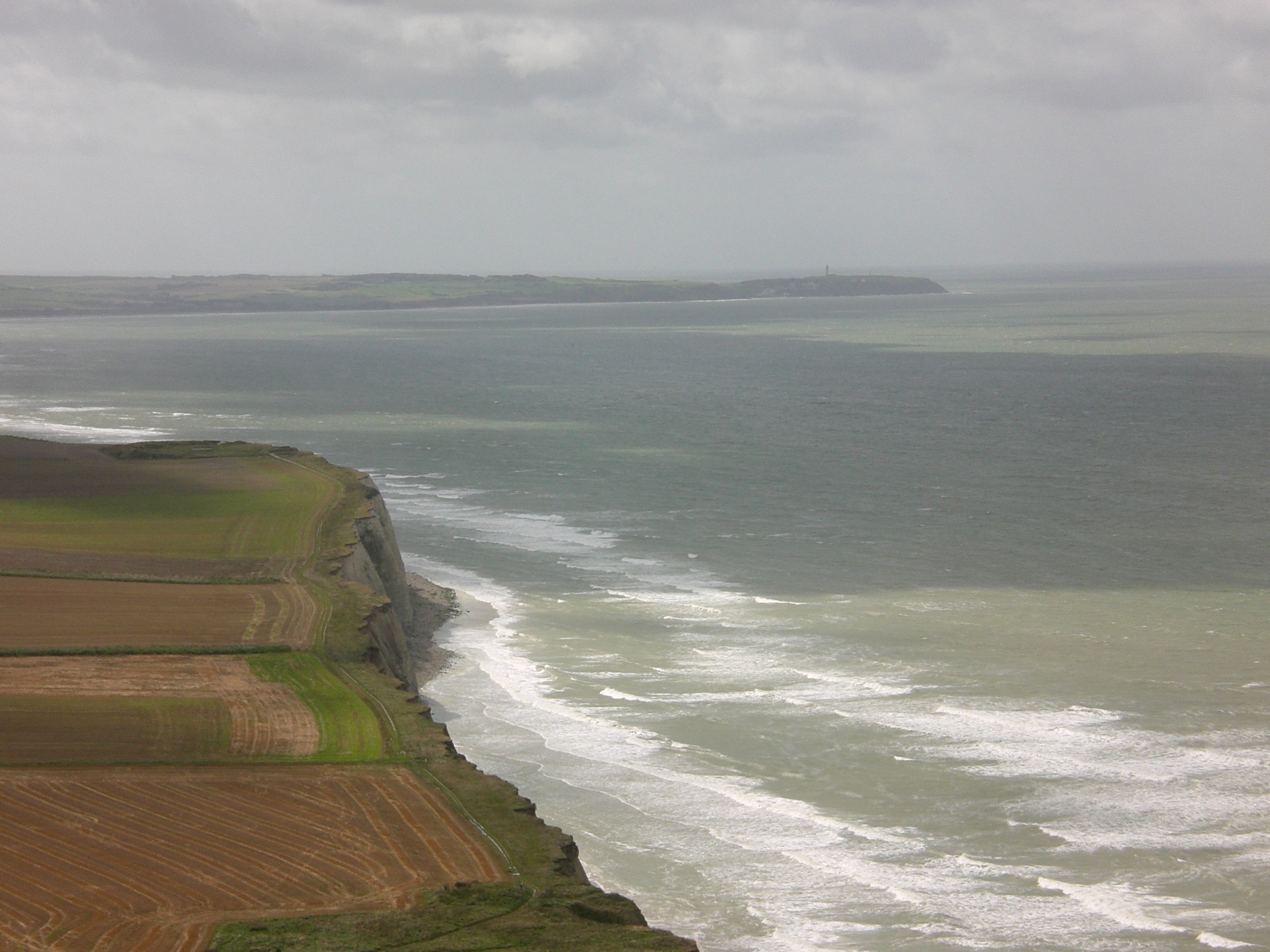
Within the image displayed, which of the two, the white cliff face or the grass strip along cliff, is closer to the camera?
the grass strip along cliff

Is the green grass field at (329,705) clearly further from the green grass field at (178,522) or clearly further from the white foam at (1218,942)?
the white foam at (1218,942)

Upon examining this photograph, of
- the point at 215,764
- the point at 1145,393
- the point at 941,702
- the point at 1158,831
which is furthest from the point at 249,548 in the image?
the point at 1145,393

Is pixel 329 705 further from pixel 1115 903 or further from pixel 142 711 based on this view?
pixel 1115 903

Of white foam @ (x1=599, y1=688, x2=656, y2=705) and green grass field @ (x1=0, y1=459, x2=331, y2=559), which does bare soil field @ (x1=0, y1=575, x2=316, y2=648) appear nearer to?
green grass field @ (x1=0, y1=459, x2=331, y2=559)

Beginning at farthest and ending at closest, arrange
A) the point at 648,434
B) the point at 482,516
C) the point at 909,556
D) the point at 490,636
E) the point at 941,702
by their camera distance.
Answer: the point at 648,434, the point at 482,516, the point at 909,556, the point at 490,636, the point at 941,702

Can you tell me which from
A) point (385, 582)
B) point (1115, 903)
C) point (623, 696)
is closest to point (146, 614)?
point (385, 582)

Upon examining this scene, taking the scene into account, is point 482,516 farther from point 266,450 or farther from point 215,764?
point 215,764

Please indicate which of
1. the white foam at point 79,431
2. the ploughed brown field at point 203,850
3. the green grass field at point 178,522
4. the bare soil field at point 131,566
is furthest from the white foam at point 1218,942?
the white foam at point 79,431

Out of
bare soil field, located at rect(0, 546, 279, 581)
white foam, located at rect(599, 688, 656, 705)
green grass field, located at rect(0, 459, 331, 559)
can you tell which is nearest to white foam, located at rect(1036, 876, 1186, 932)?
white foam, located at rect(599, 688, 656, 705)
